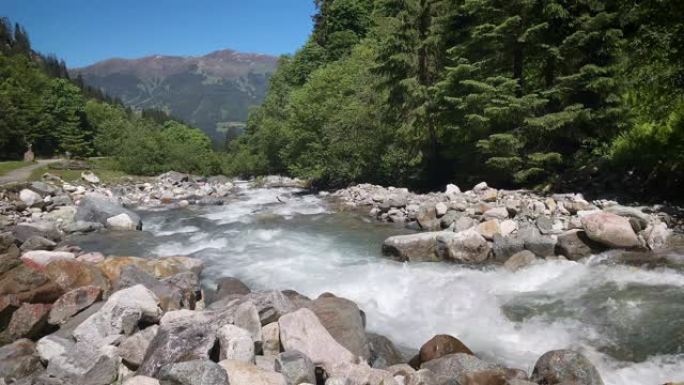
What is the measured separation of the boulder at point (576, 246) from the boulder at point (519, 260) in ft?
2.77

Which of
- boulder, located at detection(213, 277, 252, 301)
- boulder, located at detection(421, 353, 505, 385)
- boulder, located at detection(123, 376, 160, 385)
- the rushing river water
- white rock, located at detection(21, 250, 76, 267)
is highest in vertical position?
boulder, located at detection(123, 376, 160, 385)

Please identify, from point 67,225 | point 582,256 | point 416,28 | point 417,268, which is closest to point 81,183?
point 67,225

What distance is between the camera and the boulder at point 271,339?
6957 millimetres

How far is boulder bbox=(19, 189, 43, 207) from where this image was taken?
78.8 feet

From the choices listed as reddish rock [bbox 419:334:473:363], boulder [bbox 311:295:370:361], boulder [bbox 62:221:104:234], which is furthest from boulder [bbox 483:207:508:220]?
boulder [bbox 62:221:104:234]

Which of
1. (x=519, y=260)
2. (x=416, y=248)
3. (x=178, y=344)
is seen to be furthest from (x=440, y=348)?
(x=416, y=248)

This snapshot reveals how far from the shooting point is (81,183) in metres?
38.2

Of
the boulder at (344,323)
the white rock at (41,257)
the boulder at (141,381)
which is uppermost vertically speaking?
the boulder at (141,381)

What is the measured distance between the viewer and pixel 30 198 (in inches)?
969

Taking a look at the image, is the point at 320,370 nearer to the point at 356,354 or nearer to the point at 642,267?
the point at 356,354

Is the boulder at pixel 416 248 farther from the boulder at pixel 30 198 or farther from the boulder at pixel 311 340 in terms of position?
the boulder at pixel 30 198

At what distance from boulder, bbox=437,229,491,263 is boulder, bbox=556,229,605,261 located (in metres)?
1.76

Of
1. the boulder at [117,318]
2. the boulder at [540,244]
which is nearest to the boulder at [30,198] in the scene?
the boulder at [117,318]

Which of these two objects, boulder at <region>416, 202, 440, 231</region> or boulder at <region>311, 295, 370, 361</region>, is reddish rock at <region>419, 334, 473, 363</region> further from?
boulder at <region>416, 202, 440, 231</region>
